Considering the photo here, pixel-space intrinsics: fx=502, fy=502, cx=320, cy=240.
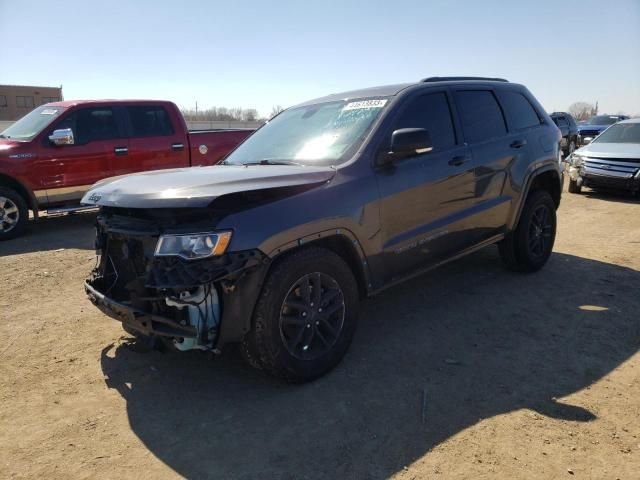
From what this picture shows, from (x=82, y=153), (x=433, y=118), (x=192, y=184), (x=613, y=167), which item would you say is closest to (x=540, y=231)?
(x=433, y=118)

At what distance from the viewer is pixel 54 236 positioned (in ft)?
25.6

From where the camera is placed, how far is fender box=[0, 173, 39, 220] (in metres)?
7.57

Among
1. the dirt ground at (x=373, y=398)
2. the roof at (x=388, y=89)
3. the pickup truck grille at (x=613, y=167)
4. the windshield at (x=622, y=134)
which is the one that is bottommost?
the dirt ground at (x=373, y=398)

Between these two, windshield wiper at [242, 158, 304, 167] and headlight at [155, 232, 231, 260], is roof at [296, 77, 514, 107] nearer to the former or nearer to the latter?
windshield wiper at [242, 158, 304, 167]

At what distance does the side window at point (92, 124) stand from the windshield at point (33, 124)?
22cm

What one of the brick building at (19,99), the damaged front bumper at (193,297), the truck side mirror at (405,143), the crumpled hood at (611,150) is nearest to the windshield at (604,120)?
the crumpled hood at (611,150)

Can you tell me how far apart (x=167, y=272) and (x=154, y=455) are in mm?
968

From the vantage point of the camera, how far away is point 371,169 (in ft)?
11.7

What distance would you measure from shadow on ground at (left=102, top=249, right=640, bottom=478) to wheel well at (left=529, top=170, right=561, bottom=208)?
131cm

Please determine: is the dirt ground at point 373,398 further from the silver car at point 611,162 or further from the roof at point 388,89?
the silver car at point 611,162

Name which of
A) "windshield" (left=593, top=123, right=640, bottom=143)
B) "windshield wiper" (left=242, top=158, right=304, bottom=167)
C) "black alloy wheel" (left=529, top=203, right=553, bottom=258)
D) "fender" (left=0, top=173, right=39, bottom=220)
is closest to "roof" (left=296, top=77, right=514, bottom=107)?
"windshield wiper" (left=242, top=158, right=304, bottom=167)

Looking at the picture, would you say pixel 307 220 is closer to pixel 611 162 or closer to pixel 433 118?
pixel 433 118

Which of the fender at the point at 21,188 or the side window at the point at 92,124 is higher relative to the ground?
the side window at the point at 92,124

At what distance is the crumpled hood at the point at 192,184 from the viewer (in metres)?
2.85
